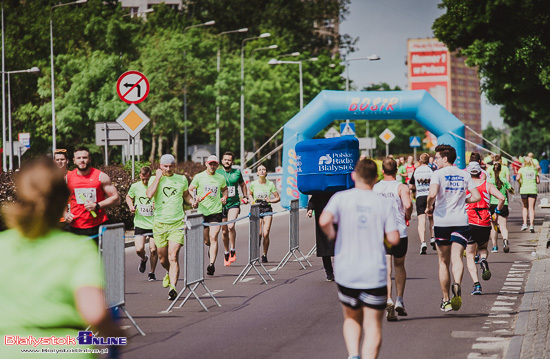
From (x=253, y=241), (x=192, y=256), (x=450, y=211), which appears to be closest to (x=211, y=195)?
(x=253, y=241)

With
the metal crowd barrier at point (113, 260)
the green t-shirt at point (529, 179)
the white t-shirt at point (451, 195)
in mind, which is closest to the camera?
the metal crowd barrier at point (113, 260)

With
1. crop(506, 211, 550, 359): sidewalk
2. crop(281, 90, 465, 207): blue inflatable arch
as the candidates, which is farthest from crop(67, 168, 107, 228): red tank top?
crop(281, 90, 465, 207): blue inflatable arch

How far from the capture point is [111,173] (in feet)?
73.8

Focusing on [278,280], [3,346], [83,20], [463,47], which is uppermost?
[83,20]

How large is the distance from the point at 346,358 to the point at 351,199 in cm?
197

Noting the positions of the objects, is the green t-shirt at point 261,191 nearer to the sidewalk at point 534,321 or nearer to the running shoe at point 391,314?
the sidewalk at point 534,321

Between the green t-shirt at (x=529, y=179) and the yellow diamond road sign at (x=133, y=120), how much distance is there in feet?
30.6

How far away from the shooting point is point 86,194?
31.3 ft

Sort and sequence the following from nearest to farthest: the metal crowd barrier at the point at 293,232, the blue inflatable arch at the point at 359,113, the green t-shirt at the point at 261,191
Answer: the metal crowd barrier at the point at 293,232 < the green t-shirt at the point at 261,191 < the blue inflatable arch at the point at 359,113

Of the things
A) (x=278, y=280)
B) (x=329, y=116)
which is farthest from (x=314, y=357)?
(x=329, y=116)

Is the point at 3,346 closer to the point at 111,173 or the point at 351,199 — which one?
the point at 351,199

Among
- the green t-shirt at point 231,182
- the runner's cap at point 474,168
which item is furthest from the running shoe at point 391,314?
the green t-shirt at point 231,182

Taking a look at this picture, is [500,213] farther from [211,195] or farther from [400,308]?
[400,308]

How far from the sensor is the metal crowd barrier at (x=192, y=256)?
10367 mm
